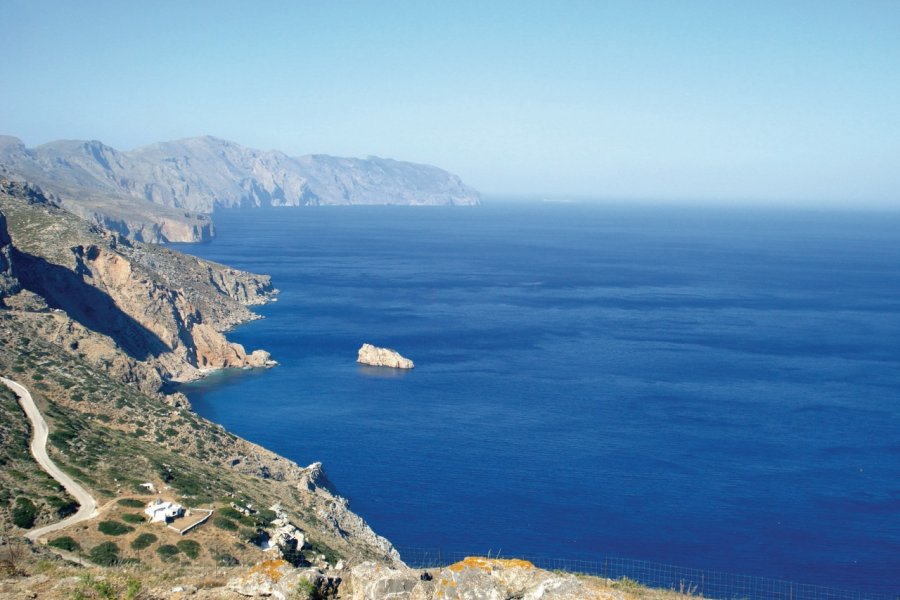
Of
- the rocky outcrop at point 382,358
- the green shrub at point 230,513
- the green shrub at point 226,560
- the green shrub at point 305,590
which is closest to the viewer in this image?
the green shrub at point 305,590

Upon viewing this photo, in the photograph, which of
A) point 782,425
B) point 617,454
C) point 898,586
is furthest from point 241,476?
point 782,425

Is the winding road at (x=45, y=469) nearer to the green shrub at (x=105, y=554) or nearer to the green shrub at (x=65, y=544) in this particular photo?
the green shrub at (x=65, y=544)

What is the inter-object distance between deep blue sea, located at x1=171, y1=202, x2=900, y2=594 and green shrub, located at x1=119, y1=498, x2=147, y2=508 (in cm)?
2374

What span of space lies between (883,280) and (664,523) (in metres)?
145

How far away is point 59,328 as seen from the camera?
224 feet

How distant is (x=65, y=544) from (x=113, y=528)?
9.17ft

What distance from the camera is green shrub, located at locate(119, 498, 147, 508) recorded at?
3356 centimetres

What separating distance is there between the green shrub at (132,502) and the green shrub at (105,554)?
4170mm

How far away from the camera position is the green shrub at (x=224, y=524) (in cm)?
3362

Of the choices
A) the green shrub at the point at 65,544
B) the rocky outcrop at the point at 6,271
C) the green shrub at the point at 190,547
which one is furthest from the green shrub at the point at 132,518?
the rocky outcrop at the point at 6,271

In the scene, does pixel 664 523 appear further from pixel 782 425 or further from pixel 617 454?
pixel 782 425

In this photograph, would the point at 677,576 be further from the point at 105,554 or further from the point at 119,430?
the point at 119,430

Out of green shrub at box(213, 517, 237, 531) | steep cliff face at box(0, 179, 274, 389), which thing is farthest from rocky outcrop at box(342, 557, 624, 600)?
steep cliff face at box(0, 179, 274, 389)

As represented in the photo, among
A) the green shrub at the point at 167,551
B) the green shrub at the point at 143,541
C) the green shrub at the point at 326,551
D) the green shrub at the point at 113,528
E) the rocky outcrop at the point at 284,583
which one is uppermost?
the rocky outcrop at the point at 284,583
